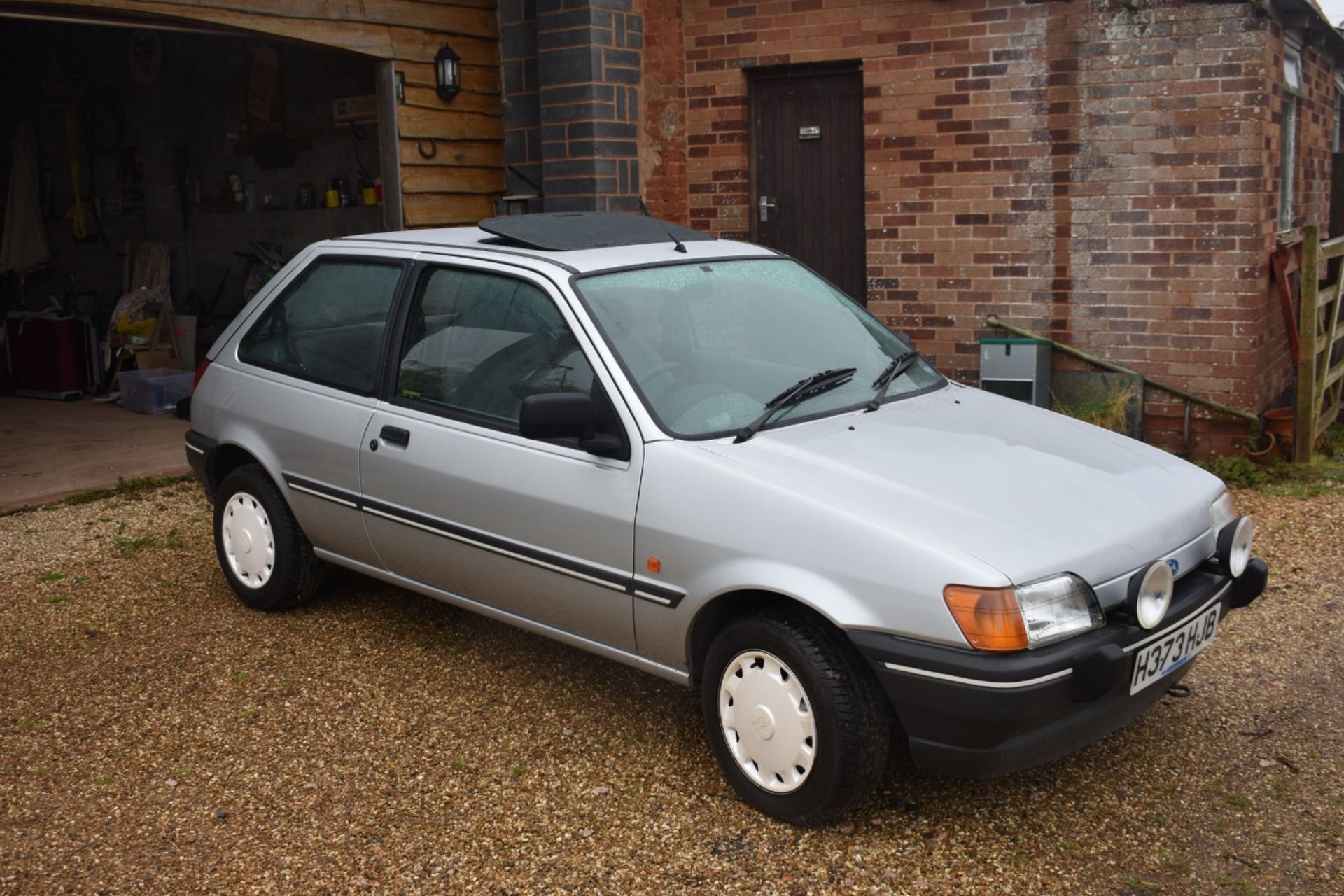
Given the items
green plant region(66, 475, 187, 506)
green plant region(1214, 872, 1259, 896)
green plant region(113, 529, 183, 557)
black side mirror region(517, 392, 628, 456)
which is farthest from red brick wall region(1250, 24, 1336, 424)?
green plant region(66, 475, 187, 506)

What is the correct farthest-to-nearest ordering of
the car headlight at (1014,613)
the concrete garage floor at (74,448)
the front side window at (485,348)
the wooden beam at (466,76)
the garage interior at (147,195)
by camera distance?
the garage interior at (147,195) → the wooden beam at (466,76) → the concrete garage floor at (74,448) → the front side window at (485,348) → the car headlight at (1014,613)

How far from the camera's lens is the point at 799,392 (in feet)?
13.5

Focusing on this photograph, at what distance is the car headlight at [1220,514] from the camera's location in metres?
3.91

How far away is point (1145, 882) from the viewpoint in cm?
338

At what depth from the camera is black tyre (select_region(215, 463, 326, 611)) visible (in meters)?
5.36

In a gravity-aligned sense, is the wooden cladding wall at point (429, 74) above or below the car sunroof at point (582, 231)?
above

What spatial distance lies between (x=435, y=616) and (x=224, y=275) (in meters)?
8.07

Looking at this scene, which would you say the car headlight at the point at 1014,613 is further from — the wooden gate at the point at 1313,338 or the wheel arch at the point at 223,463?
the wooden gate at the point at 1313,338

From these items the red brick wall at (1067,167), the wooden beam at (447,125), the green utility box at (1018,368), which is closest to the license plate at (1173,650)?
the green utility box at (1018,368)

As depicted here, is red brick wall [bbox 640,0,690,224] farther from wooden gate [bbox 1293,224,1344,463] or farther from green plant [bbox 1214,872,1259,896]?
green plant [bbox 1214,872,1259,896]

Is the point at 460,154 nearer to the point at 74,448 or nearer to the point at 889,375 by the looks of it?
the point at 74,448

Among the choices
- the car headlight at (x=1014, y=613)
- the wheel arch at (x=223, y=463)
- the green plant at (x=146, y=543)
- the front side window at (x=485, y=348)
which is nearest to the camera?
the car headlight at (x=1014, y=613)

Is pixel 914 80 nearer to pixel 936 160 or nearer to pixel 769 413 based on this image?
pixel 936 160

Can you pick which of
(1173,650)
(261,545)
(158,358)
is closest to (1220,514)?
(1173,650)
